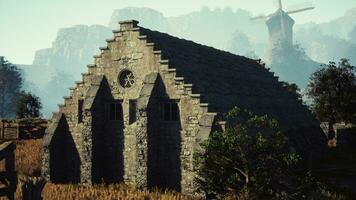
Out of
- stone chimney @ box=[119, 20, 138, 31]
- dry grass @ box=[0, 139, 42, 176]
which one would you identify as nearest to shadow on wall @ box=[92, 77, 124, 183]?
stone chimney @ box=[119, 20, 138, 31]

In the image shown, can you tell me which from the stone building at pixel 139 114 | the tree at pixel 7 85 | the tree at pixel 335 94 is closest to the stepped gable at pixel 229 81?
the stone building at pixel 139 114

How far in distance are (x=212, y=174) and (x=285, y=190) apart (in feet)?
10.6

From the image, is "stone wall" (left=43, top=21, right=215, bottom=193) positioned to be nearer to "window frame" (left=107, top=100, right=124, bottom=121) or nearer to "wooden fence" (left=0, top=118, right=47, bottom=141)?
"window frame" (left=107, top=100, right=124, bottom=121)

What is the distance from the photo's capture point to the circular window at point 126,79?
27812 mm

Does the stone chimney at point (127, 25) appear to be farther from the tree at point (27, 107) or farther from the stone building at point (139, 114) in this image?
the tree at point (27, 107)

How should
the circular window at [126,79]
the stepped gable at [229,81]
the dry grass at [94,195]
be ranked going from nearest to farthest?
the dry grass at [94,195] → the stepped gable at [229,81] → the circular window at [126,79]

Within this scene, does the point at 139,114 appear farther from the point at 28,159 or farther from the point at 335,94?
the point at 335,94

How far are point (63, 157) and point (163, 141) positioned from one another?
7.66 metres

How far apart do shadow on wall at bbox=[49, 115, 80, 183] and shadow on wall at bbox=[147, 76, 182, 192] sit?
5.95 m

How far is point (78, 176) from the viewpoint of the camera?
28797mm

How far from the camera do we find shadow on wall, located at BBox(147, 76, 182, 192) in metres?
→ 26.0

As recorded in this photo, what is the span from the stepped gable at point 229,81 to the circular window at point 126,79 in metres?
2.56

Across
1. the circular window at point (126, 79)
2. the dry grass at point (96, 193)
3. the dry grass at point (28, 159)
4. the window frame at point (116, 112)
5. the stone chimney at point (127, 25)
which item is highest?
the stone chimney at point (127, 25)

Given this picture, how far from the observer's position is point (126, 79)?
2806 cm
